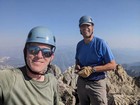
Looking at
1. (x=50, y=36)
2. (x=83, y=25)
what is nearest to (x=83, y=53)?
(x=83, y=25)

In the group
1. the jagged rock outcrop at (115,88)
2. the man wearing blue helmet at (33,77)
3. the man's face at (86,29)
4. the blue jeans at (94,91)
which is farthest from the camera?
the jagged rock outcrop at (115,88)

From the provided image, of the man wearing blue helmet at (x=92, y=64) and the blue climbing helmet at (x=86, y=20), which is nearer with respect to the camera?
the man wearing blue helmet at (x=92, y=64)

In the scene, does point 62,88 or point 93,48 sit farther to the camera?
point 62,88

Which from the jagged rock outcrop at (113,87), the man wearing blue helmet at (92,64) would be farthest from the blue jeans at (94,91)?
the jagged rock outcrop at (113,87)

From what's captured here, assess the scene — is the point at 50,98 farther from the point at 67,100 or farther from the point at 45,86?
the point at 67,100

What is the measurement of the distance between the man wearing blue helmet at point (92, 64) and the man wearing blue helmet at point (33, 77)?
4184mm

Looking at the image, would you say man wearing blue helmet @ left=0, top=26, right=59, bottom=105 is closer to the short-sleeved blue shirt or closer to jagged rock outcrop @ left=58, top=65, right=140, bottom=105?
the short-sleeved blue shirt

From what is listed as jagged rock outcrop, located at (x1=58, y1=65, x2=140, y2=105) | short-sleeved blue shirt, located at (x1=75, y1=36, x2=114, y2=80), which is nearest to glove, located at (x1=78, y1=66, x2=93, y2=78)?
short-sleeved blue shirt, located at (x1=75, y1=36, x2=114, y2=80)

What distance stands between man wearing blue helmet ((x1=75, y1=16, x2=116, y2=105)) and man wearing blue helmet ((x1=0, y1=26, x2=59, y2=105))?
13.7 feet

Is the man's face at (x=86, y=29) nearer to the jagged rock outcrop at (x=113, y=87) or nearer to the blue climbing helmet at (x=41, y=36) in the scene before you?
the jagged rock outcrop at (x=113, y=87)

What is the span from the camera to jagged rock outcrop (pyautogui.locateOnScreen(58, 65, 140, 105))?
14672 millimetres

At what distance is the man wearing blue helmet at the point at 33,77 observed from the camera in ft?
11.0

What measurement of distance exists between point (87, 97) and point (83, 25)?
2.58 meters

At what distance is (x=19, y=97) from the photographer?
135 inches
